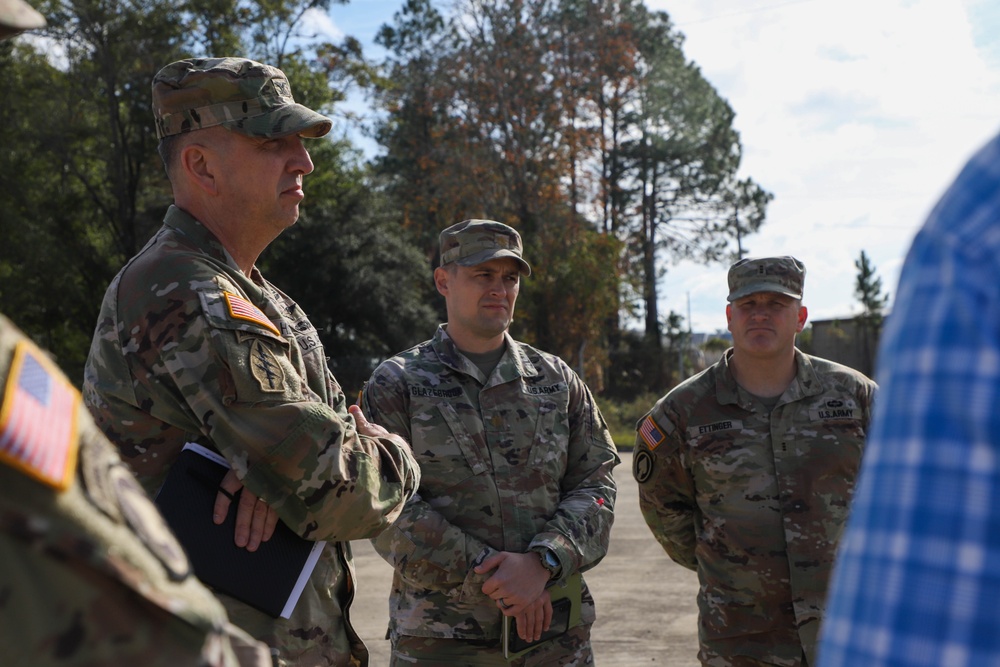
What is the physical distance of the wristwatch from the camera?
3.73 metres

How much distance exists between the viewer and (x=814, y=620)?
3867 mm

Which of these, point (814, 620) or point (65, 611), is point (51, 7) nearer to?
point (814, 620)

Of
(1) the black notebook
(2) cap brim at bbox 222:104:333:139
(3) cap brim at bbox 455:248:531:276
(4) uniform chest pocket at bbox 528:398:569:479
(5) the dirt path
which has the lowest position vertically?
(5) the dirt path

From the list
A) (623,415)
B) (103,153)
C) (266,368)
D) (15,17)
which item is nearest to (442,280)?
(266,368)

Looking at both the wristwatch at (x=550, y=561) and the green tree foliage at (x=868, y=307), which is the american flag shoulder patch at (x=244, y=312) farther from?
the green tree foliage at (x=868, y=307)

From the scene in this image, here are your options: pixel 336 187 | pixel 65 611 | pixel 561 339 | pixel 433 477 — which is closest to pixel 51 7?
pixel 336 187

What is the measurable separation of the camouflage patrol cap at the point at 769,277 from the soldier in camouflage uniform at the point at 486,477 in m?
0.85

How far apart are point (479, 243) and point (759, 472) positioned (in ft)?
5.01

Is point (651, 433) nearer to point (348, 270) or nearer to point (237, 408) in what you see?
point (237, 408)

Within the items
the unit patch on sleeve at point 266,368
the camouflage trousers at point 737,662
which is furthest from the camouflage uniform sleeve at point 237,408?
the camouflage trousers at point 737,662

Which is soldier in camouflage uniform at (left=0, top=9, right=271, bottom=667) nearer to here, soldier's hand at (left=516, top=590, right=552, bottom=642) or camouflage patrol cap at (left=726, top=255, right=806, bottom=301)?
soldier's hand at (left=516, top=590, right=552, bottom=642)

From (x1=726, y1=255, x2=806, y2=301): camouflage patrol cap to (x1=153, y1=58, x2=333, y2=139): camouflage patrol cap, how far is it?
7.54 ft

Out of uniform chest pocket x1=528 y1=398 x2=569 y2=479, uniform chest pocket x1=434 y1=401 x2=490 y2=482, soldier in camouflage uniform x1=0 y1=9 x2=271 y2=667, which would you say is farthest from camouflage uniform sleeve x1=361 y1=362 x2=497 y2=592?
soldier in camouflage uniform x1=0 y1=9 x2=271 y2=667

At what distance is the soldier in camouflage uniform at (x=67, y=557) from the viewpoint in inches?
36.2
